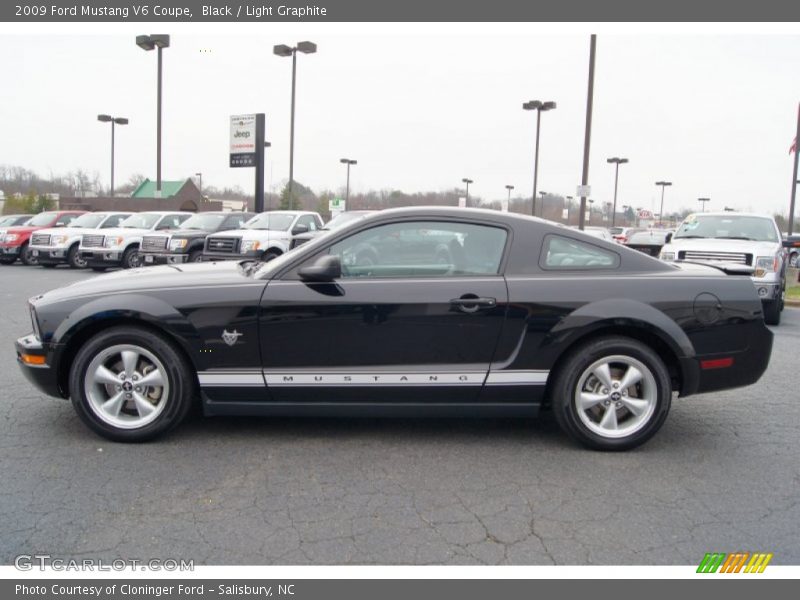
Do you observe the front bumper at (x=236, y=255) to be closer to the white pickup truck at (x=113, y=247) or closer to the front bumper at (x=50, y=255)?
the white pickup truck at (x=113, y=247)

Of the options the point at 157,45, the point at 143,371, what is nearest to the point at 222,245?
the point at 143,371

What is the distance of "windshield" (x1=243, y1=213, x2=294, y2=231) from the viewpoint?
15.7 m

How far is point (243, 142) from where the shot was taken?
25375 millimetres

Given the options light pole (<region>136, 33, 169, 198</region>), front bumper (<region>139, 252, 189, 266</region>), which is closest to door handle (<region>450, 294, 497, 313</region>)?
front bumper (<region>139, 252, 189, 266</region>)

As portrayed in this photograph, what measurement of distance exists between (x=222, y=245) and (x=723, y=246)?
10099 millimetres

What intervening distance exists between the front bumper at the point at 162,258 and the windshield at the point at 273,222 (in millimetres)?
1722

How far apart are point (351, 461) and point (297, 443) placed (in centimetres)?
47

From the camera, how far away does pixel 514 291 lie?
4230 millimetres

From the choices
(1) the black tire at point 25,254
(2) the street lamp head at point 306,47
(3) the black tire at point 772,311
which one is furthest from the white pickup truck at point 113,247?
(3) the black tire at point 772,311

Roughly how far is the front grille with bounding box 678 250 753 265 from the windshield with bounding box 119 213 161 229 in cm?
1412

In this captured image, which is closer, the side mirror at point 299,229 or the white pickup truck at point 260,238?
the white pickup truck at point 260,238

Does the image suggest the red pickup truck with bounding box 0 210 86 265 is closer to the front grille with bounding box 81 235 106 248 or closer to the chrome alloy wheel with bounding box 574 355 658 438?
the front grille with bounding box 81 235 106 248

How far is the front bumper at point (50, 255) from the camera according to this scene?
18.4 meters

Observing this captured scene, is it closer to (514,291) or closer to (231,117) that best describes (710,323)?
(514,291)
